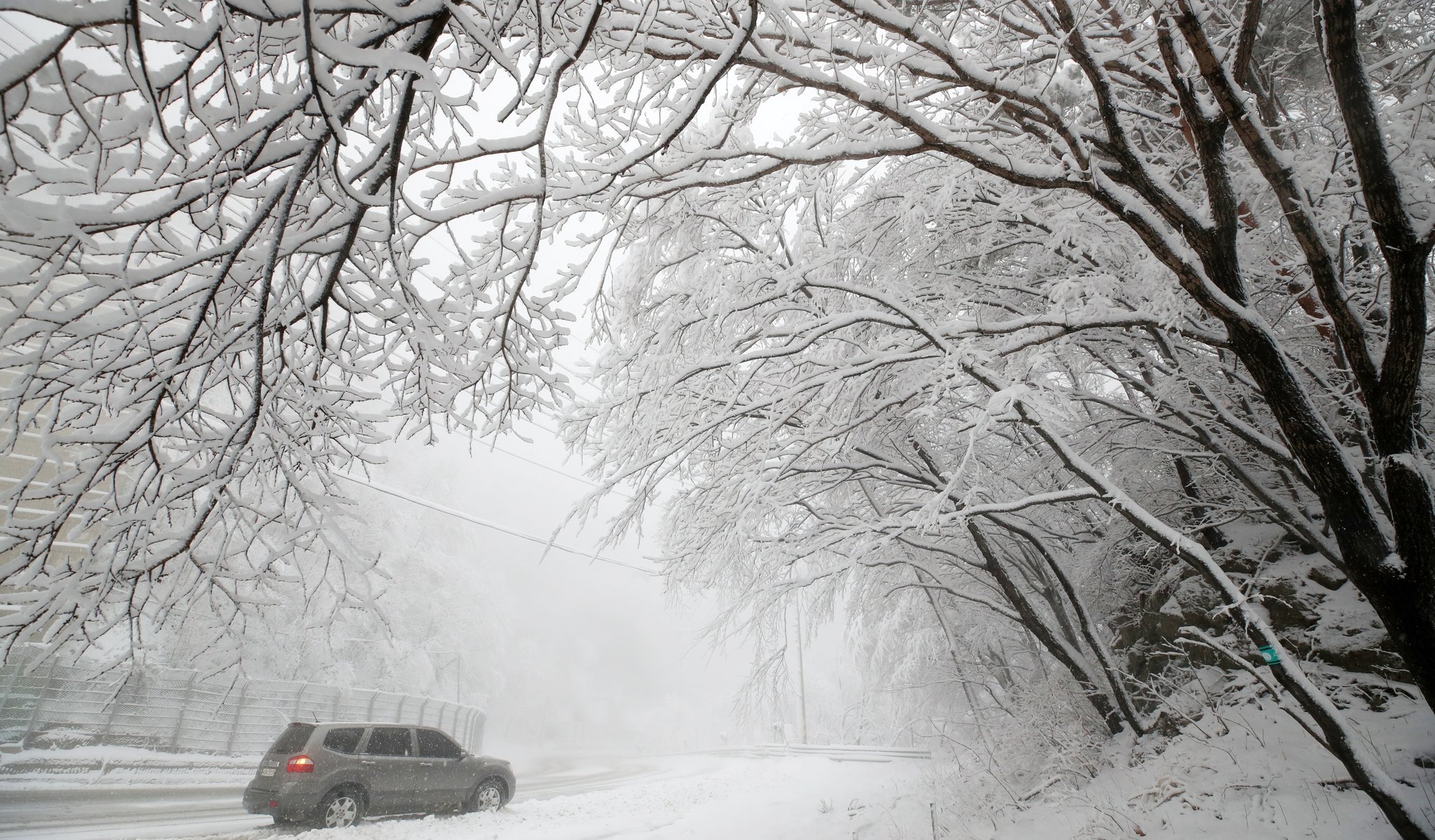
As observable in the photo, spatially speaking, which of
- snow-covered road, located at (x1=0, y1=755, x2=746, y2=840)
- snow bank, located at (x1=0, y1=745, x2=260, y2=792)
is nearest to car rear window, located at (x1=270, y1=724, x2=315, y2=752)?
snow-covered road, located at (x1=0, y1=755, x2=746, y2=840)

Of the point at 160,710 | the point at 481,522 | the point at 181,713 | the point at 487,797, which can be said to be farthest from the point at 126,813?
the point at 481,522

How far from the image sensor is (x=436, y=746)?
8703 millimetres

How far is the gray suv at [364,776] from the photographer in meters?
6.93

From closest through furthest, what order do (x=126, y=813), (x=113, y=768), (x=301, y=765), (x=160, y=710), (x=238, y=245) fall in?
(x=238, y=245), (x=301, y=765), (x=126, y=813), (x=113, y=768), (x=160, y=710)

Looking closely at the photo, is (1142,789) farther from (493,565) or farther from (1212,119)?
(493,565)

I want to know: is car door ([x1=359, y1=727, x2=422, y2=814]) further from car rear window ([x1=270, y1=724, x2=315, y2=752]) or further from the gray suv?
car rear window ([x1=270, y1=724, x2=315, y2=752])

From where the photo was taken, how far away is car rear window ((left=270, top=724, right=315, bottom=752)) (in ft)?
23.4

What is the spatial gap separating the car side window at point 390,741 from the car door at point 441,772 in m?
0.18

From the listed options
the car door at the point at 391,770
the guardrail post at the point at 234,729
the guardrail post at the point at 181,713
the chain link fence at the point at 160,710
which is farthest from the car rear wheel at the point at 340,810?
the guardrail post at the point at 234,729

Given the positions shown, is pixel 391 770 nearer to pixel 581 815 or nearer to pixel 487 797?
pixel 487 797

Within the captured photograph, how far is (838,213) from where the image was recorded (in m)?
5.13

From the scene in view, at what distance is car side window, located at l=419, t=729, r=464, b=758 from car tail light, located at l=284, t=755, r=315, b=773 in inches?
63.3

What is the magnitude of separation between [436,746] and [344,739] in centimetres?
155

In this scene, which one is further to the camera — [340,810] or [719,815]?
[719,815]
